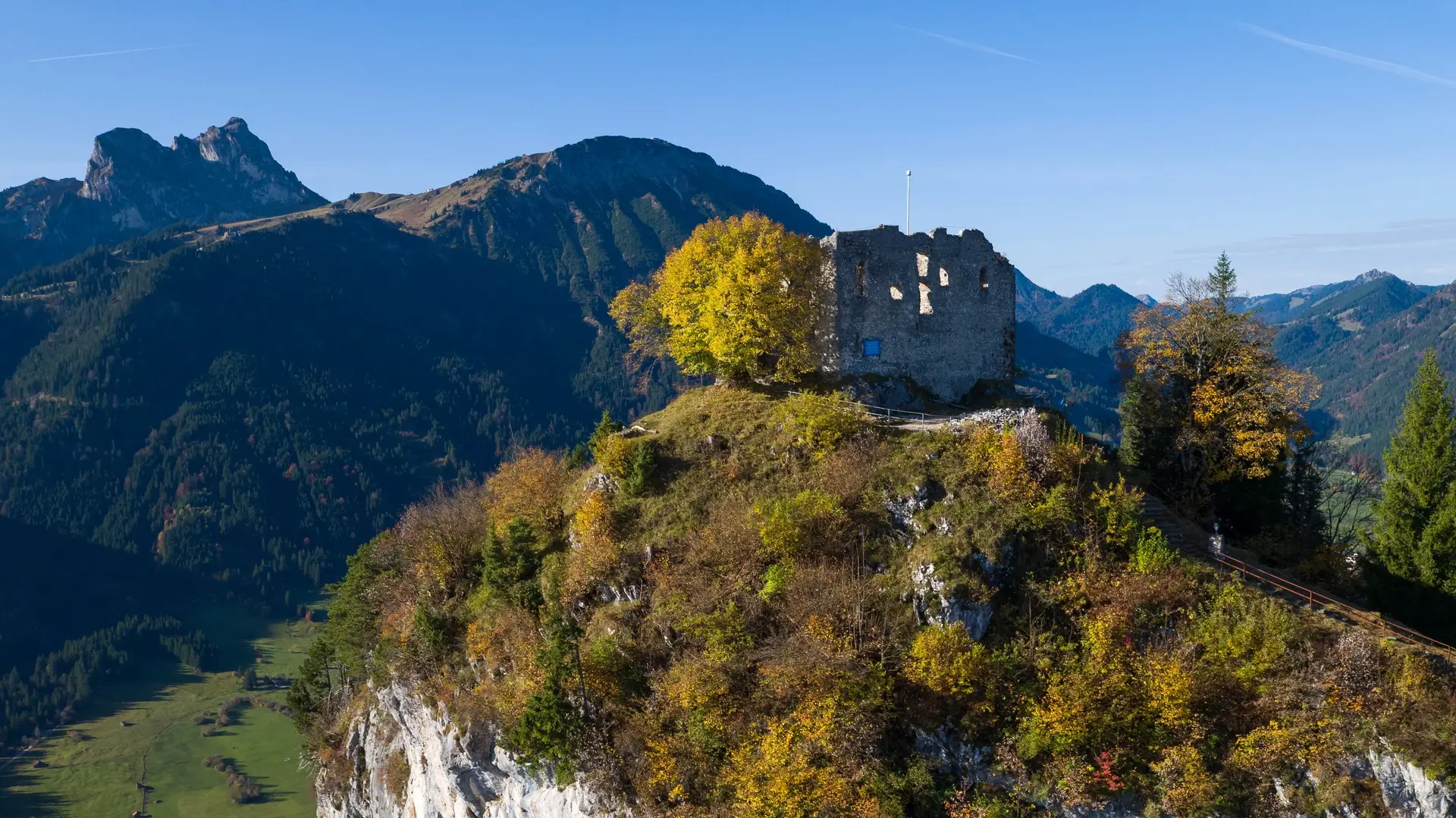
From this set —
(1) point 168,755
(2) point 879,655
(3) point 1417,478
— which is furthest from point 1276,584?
(1) point 168,755

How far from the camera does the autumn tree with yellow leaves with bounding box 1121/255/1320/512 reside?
42.3 metres

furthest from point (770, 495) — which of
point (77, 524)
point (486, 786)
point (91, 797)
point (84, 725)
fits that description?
point (77, 524)

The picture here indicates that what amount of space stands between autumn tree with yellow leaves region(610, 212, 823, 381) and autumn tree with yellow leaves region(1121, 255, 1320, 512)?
54.6 feet

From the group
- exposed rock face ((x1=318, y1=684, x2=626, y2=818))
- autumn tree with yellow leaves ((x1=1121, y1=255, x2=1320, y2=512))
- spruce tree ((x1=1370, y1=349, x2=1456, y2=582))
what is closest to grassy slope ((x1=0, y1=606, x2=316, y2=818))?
exposed rock face ((x1=318, y1=684, x2=626, y2=818))

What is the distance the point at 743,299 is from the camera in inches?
1763

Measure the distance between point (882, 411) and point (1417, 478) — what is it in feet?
74.5

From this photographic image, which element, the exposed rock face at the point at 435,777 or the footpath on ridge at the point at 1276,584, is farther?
the exposed rock face at the point at 435,777

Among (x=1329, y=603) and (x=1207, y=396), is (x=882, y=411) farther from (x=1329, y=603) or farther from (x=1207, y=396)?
(x=1329, y=603)

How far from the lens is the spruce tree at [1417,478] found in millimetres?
38125

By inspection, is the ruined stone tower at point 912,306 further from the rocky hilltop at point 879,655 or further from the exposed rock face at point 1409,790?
the exposed rock face at point 1409,790

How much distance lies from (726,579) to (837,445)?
8.22 m

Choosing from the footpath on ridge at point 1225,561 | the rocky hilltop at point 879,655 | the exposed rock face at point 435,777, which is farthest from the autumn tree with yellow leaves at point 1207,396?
the exposed rock face at point 435,777

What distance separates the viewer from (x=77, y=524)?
197 metres

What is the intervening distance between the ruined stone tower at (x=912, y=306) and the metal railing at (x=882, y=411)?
2.17m
